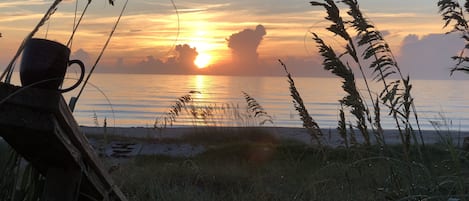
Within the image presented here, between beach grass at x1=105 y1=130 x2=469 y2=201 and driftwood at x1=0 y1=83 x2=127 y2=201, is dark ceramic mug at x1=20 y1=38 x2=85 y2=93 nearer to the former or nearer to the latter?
driftwood at x1=0 y1=83 x2=127 y2=201

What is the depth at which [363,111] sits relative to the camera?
2.37 meters

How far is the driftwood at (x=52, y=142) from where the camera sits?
138cm

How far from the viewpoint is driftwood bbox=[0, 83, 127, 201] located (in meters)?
1.38

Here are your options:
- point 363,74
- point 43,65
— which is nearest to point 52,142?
point 43,65

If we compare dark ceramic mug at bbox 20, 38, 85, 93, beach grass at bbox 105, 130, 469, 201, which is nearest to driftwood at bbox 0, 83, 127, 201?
dark ceramic mug at bbox 20, 38, 85, 93

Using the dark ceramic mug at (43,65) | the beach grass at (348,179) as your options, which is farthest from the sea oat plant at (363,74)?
the dark ceramic mug at (43,65)

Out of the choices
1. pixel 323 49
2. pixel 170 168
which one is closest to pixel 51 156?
pixel 323 49

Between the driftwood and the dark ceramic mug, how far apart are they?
0.10 ft

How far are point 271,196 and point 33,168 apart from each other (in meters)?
2.76

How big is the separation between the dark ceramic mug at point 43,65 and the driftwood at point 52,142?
0.03 m

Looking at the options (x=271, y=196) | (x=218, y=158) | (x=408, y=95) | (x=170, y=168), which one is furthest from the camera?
(x=218, y=158)

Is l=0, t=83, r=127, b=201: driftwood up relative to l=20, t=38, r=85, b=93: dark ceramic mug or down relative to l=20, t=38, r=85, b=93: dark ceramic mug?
down

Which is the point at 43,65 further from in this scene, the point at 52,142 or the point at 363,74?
the point at 363,74

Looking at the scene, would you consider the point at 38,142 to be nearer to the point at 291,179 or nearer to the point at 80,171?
the point at 80,171
